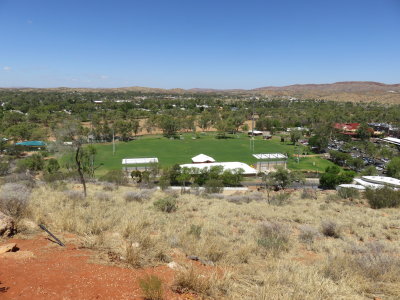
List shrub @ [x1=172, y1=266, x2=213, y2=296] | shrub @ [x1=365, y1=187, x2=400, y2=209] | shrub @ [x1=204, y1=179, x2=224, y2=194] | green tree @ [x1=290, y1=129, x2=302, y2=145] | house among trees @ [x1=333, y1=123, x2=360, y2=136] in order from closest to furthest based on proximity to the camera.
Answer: shrub @ [x1=172, y1=266, x2=213, y2=296]
shrub @ [x1=365, y1=187, x2=400, y2=209]
shrub @ [x1=204, y1=179, x2=224, y2=194]
green tree @ [x1=290, y1=129, x2=302, y2=145]
house among trees @ [x1=333, y1=123, x2=360, y2=136]

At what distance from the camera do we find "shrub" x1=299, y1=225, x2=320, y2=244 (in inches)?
361

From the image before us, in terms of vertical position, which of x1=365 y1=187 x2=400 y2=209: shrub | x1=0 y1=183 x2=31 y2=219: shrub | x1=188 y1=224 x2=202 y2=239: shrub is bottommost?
x1=365 y1=187 x2=400 y2=209: shrub

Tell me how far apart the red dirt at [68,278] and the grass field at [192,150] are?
39313mm

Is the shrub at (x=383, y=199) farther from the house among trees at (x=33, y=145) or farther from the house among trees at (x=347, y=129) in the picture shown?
the house among trees at (x=347, y=129)

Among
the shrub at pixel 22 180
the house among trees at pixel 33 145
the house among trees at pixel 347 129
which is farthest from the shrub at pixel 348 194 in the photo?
the house among trees at pixel 347 129

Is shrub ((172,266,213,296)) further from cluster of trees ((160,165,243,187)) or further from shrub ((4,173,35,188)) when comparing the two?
cluster of trees ((160,165,243,187))

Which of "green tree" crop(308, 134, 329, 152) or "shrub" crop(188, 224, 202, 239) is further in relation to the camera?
"green tree" crop(308, 134, 329, 152)

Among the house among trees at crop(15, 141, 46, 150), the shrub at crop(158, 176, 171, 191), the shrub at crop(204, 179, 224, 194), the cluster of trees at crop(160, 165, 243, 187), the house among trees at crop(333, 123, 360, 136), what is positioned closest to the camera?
the shrub at crop(158, 176, 171, 191)

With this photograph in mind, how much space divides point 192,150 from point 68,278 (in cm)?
5867

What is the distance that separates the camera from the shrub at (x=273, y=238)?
7.51 meters

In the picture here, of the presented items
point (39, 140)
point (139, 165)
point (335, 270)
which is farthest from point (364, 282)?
point (39, 140)

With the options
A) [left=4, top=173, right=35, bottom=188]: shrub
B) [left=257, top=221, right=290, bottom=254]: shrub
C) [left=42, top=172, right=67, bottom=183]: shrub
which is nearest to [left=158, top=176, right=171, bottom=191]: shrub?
[left=42, top=172, right=67, bottom=183]: shrub

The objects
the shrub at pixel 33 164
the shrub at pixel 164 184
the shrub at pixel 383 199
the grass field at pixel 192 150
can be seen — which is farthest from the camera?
the grass field at pixel 192 150

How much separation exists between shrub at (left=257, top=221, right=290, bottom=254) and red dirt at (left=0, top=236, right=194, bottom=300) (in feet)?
10.8
